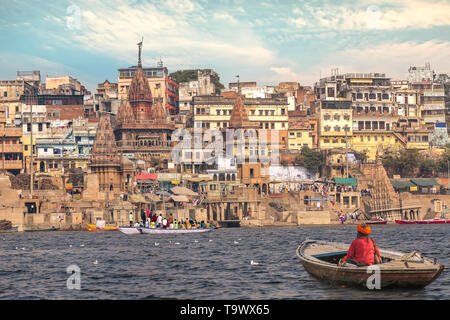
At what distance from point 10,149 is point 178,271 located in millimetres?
77143

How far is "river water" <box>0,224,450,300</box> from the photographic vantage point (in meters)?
29.4

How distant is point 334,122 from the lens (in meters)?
121

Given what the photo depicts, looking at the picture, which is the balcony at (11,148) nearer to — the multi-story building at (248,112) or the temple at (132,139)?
the temple at (132,139)

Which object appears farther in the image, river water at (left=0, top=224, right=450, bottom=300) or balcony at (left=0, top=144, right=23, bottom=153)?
balcony at (left=0, top=144, right=23, bottom=153)

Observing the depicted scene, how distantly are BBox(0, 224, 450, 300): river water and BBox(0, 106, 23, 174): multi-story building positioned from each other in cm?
4834

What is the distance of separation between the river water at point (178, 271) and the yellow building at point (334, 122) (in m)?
60.2

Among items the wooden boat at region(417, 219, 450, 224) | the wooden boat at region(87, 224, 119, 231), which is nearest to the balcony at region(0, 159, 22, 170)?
the wooden boat at region(87, 224, 119, 231)

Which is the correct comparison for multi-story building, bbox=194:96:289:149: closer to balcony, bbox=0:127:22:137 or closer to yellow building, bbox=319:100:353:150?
yellow building, bbox=319:100:353:150

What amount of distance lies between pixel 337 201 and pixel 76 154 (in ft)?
141

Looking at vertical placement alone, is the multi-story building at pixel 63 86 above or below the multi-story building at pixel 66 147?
above

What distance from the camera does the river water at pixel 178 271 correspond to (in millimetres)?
29391

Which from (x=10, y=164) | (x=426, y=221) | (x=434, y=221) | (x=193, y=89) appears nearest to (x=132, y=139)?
(x=10, y=164)

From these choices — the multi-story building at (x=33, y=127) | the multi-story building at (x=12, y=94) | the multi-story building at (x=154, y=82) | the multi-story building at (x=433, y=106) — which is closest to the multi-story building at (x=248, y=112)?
the multi-story building at (x=154, y=82)
